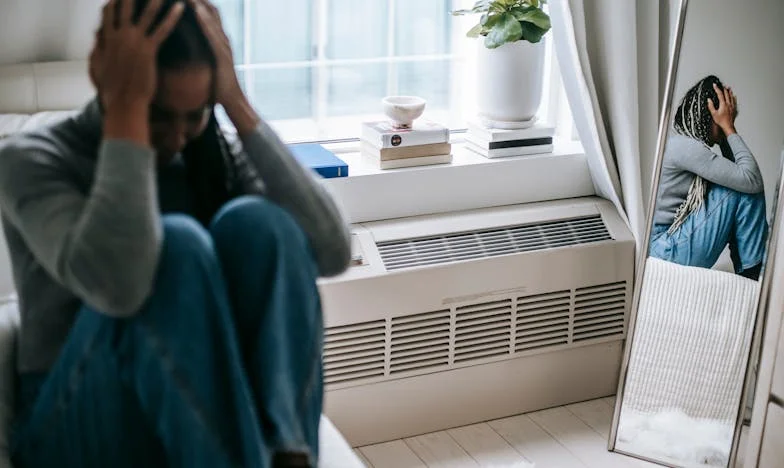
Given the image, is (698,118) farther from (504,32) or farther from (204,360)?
(204,360)

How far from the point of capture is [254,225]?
3.88 ft

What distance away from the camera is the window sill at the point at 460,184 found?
2541 millimetres

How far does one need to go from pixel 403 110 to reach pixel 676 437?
1024 mm

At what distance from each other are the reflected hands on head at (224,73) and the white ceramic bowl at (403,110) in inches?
49.2

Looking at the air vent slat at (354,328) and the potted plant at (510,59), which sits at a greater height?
the potted plant at (510,59)

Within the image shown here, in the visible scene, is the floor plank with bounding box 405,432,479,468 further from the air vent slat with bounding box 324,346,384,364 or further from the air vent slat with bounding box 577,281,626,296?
the air vent slat with bounding box 577,281,626,296

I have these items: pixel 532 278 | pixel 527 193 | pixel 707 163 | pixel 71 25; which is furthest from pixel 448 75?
pixel 71 25

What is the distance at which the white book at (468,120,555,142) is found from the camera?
2668 mm

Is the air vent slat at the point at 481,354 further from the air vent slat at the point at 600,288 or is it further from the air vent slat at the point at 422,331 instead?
the air vent slat at the point at 600,288

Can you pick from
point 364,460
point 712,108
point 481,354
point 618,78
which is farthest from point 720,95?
point 364,460

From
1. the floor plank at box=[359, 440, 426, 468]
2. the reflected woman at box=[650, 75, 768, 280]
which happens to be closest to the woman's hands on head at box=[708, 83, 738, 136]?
the reflected woman at box=[650, 75, 768, 280]

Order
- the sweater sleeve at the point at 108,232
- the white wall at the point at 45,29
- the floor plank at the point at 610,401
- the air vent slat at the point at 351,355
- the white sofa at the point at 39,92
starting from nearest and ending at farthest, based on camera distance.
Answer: the sweater sleeve at the point at 108,232, the white sofa at the point at 39,92, the white wall at the point at 45,29, the air vent slat at the point at 351,355, the floor plank at the point at 610,401

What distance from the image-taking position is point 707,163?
7.75 ft

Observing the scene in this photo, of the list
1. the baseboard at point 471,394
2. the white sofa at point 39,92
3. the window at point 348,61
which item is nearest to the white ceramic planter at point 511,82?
the window at point 348,61
